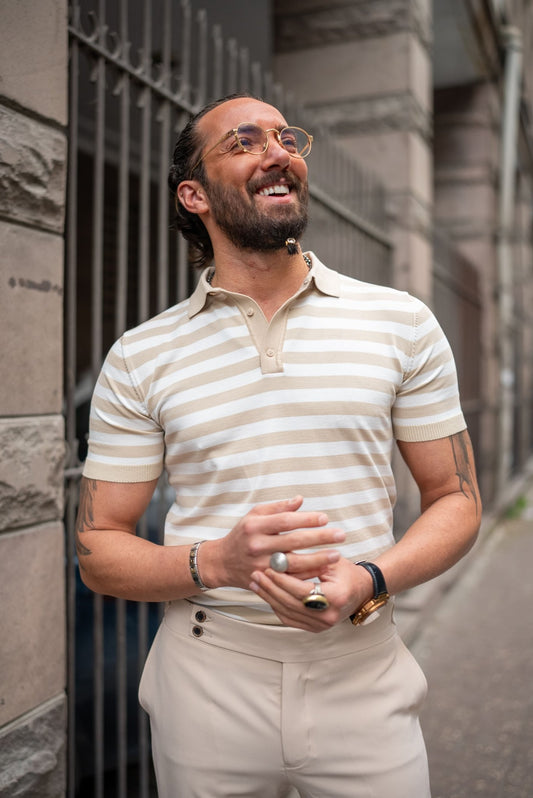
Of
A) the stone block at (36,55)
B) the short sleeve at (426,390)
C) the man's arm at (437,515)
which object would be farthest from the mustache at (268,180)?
the stone block at (36,55)

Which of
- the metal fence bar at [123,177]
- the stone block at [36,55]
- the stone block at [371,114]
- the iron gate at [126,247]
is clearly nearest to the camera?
the stone block at [36,55]

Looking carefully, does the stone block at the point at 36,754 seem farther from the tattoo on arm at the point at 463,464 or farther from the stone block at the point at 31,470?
the tattoo on arm at the point at 463,464

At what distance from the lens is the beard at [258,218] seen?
1835mm

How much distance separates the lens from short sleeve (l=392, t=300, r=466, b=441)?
1.79 m

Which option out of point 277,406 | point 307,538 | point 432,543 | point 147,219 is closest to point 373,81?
point 147,219

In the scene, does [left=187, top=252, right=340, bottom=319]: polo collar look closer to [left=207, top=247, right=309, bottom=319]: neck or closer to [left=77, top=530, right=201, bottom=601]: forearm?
[left=207, top=247, right=309, bottom=319]: neck

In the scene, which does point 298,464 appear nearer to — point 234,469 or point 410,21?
point 234,469

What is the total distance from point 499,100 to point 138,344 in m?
9.76

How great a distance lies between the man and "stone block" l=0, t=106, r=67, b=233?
0.65 meters

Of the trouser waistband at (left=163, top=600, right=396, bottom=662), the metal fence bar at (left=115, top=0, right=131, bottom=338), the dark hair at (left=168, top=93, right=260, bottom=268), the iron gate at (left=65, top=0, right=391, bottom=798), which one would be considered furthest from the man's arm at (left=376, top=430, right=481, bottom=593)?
the metal fence bar at (left=115, top=0, right=131, bottom=338)

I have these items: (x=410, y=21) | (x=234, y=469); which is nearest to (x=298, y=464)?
(x=234, y=469)

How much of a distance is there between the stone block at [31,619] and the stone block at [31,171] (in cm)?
93

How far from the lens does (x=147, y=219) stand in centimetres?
303

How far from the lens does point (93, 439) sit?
1854 millimetres
